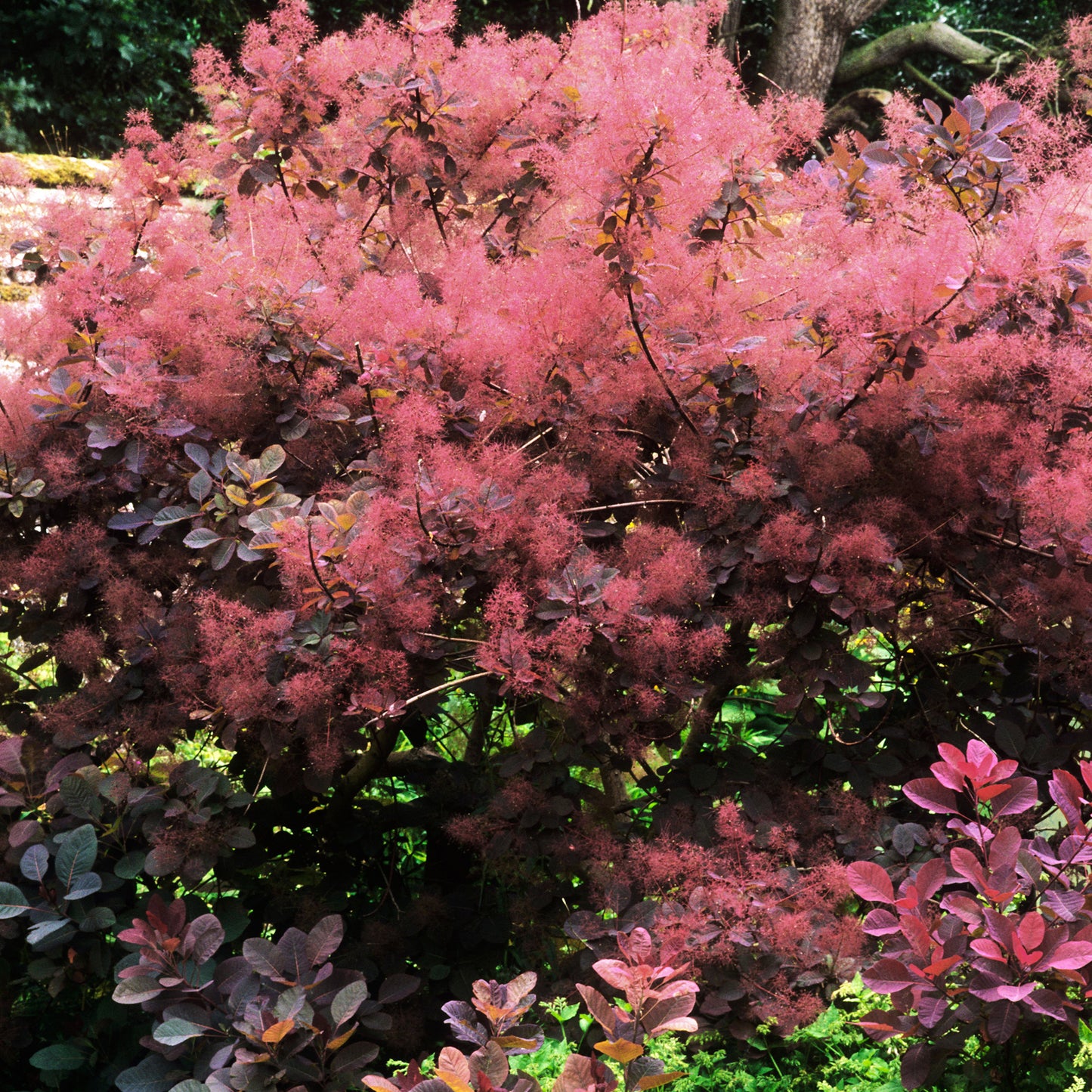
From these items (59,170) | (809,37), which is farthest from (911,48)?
(59,170)

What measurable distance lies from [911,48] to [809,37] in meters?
3.35

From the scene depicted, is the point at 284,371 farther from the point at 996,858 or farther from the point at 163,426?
the point at 996,858

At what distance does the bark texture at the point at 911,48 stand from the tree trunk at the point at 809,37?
267cm

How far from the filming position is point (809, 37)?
8305 mm

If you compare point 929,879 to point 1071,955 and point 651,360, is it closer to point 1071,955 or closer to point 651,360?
point 1071,955

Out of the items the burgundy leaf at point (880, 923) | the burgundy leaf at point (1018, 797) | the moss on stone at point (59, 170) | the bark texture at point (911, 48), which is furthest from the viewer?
the bark texture at point (911, 48)

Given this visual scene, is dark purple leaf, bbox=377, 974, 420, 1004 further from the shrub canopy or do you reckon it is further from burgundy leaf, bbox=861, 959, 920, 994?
burgundy leaf, bbox=861, 959, 920, 994

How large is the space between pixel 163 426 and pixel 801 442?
124 cm

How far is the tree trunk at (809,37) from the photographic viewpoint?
8.28 meters

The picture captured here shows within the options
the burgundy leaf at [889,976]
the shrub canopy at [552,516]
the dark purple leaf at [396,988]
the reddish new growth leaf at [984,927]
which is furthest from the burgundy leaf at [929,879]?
the dark purple leaf at [396,988]

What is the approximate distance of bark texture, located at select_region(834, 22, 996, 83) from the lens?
421 inches

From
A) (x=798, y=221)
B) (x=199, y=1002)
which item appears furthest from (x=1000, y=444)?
(x=199, y=1002)

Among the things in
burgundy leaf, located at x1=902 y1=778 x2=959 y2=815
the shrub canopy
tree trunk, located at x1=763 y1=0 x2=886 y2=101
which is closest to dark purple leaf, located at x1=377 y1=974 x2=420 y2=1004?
the shrub canopy

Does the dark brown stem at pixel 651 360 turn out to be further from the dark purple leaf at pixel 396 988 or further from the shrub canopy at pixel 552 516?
the dark purple leaf at pixel 396 988
